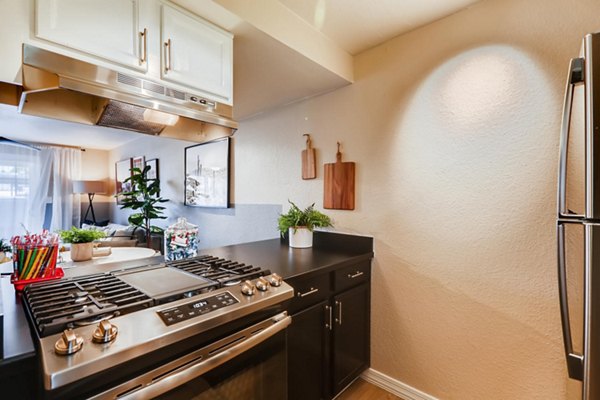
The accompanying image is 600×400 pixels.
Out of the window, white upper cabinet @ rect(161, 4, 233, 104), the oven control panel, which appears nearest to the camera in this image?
the oven control panel

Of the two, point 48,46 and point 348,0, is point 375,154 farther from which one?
point 48,46

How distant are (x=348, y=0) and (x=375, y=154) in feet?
2.91

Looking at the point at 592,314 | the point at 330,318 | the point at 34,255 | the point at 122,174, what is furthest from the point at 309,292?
the point at 122,174

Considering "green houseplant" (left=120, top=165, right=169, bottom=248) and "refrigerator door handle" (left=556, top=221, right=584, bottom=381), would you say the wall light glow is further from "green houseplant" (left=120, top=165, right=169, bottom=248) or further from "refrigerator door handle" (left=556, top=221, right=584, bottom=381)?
"green houseplant" (left=120, top=165, right=169, bottom=248)

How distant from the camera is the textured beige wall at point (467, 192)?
129 cm

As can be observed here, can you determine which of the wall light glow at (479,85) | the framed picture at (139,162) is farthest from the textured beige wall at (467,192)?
the framed picture at (139,162)

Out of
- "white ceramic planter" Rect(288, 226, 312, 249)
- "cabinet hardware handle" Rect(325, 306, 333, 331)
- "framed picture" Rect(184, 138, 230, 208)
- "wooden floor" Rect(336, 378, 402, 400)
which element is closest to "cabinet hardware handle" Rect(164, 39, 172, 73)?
"white ceramic planter" Rect(288, 226, 312, 249)

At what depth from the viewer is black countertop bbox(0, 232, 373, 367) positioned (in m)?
0.71

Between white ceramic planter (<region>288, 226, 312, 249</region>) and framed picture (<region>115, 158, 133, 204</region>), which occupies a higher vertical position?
framed picture (<region>115, 158, 133, 204</region>)

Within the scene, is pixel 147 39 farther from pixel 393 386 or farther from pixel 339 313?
pixel 393 386

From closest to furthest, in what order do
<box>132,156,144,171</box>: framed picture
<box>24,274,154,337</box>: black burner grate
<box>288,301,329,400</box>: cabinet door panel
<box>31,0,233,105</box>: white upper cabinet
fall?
<box>24,274,154,337</box>: black burner grate
<box>31,0,233,105</box>: white upper cabinet
<box>288,301,329,400</box>: cabinet door panel
<box>132,156,144,171</box>: framed picture

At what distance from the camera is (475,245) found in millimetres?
1486

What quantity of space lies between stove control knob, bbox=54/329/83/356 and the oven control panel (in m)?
0.21

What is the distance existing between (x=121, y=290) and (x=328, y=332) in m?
1.05
